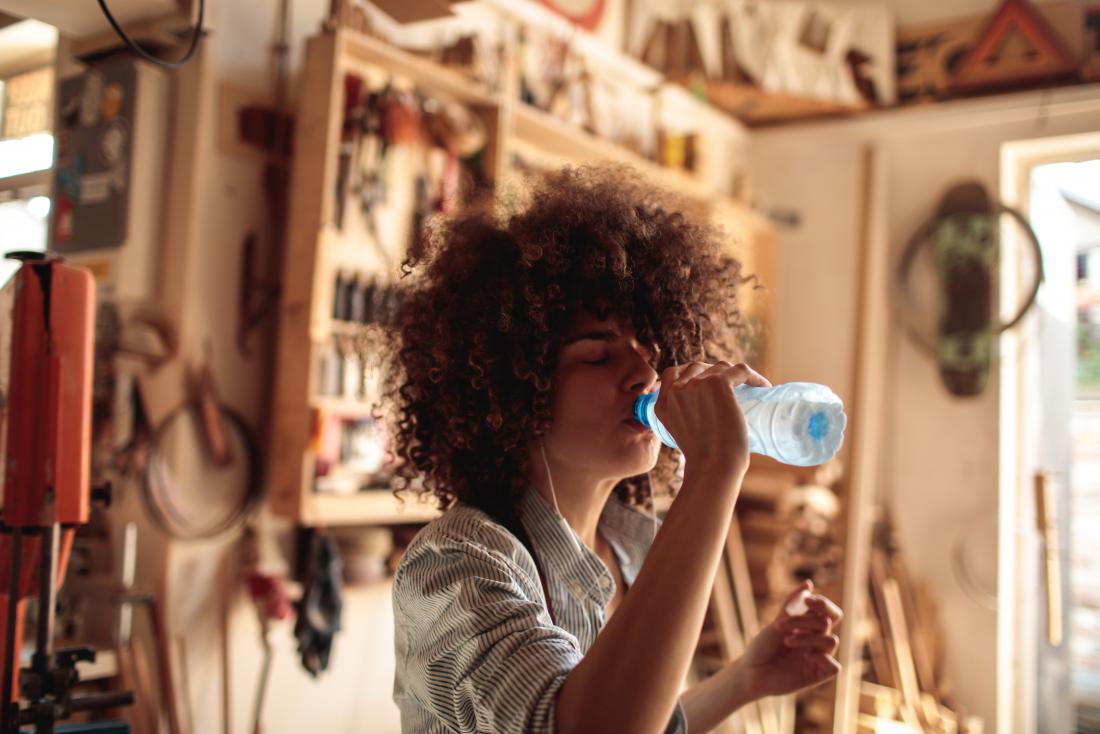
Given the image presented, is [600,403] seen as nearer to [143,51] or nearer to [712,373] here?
[712,373]

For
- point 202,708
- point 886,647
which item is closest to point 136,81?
point 202,708

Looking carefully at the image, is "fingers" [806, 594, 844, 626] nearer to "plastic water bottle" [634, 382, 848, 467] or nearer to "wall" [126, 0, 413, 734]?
"plastic water bottle" [634, 382, 848, 467]

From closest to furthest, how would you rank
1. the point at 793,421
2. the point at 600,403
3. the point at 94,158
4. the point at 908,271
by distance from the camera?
the point at 793,421 → the point at 600,403 → the point at 94,158 → the point at 908,271

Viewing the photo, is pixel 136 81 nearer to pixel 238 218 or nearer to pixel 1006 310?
pixel 238 218

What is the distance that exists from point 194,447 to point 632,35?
2.49m

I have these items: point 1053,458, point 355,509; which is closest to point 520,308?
point 355,509

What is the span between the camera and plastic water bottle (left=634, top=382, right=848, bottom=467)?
3.22ft

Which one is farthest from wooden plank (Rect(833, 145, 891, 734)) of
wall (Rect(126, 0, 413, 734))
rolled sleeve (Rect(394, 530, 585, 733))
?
rolled sleeve (Rect(394, 530, 585, 733))

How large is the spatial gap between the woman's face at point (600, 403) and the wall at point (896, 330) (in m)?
2.75

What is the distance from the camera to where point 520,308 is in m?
1.19

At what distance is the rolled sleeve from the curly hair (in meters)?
0.17

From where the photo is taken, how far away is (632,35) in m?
3.80

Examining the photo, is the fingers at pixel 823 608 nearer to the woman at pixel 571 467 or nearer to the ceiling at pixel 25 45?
the woman at pixel 571 467

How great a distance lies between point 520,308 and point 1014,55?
3.39 metres
